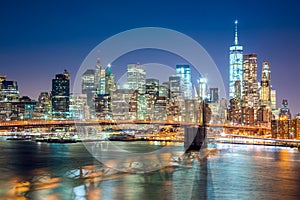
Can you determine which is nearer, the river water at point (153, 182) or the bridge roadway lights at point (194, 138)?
the river water at point (153, 182)

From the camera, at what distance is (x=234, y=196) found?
22312mm

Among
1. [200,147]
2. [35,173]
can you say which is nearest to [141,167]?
[35,173]

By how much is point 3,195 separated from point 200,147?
29.8 meters

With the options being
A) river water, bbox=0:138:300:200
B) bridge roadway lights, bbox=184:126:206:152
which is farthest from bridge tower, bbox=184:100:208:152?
river water, bbox=0:138:300:200

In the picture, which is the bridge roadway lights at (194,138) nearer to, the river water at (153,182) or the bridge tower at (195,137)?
the bridge tower at (195,137)

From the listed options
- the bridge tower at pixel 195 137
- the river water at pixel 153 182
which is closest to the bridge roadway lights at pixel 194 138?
the bridge tower at pixel 195 137

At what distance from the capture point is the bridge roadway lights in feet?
156

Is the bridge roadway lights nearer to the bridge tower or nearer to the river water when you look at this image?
the bridge tower

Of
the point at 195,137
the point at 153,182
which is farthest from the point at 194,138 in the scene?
the point at 153,182

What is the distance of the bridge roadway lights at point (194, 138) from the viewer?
47656 millimetres

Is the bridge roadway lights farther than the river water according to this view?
Yes

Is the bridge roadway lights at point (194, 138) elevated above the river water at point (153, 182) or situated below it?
above

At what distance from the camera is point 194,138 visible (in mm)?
48531

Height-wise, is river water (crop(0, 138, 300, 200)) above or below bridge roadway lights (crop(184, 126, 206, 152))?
below
